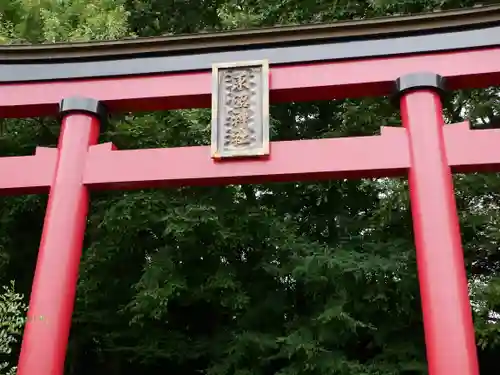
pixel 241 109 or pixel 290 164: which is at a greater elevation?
pixel 241 109

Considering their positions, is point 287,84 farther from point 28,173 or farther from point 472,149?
point 28,173

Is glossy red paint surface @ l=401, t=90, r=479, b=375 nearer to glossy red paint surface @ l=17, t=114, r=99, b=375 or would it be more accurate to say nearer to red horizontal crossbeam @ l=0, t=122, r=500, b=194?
red horizontal crossbeam @ l=0, t=122, r=500, b=194

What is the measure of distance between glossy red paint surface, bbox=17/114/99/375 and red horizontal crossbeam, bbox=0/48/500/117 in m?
0.30

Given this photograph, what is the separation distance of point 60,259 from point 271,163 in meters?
1.60

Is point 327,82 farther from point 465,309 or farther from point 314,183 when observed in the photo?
point 314,183

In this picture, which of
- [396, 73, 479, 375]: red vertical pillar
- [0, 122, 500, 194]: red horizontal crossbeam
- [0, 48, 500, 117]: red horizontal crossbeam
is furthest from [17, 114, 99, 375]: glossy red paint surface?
[396, 73, 479, 375]: red vertical pillar

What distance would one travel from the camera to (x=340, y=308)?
549cm

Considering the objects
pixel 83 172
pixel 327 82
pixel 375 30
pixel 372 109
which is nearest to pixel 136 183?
pixel 83 172

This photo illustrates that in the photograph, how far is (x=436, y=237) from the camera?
3906 millimetres

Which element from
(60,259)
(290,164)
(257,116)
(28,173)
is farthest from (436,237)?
(28,173)

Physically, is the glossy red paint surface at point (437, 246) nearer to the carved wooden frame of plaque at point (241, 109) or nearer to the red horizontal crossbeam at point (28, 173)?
the carved wooden frame of plaque at point (241, 109)

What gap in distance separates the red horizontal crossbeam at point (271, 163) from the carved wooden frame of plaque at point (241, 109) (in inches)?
3.3

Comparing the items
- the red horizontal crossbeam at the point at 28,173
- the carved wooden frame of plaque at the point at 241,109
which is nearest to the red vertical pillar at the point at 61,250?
the red horizontal crossbeam at the point at 28,173

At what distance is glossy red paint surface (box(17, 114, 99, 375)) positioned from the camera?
3978 mm
